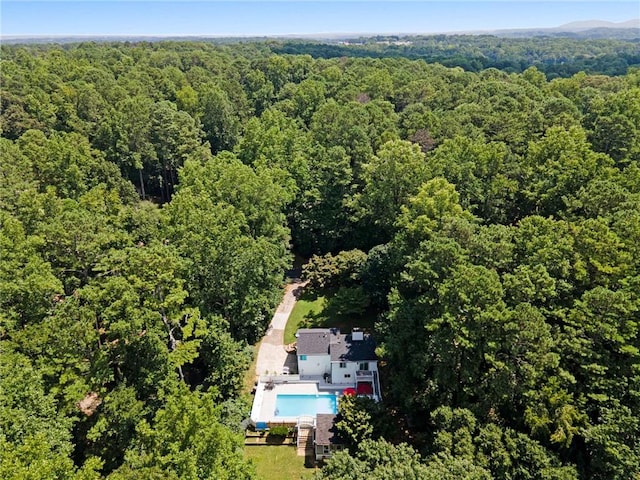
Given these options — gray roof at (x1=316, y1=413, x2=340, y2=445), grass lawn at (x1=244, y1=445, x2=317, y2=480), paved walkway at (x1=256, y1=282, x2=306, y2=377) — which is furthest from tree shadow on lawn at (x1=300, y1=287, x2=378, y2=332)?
grass lawn at (x1=244, y1=445, x2=317, y2=480)

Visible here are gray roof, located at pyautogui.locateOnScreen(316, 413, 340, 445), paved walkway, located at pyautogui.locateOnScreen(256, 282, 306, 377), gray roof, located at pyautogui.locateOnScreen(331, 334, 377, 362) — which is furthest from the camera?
paved walkway, located at pyautogui.locateOnScreen(256, 282, 306, 377)

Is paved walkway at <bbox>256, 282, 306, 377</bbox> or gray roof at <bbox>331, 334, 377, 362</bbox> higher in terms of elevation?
gray roof at <bbox>331, 334, 377, 362</bbox>

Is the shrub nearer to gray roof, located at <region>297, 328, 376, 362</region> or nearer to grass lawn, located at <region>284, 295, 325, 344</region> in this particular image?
gray roof, located at <region>297, 328, 376, 362</region>

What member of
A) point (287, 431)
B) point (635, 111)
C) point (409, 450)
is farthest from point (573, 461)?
point (635, 111)

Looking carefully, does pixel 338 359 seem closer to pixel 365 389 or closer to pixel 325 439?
pixel 365 389

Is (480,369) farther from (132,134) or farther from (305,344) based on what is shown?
(132,134)

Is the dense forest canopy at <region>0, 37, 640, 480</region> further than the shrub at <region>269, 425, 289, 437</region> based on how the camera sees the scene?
No
